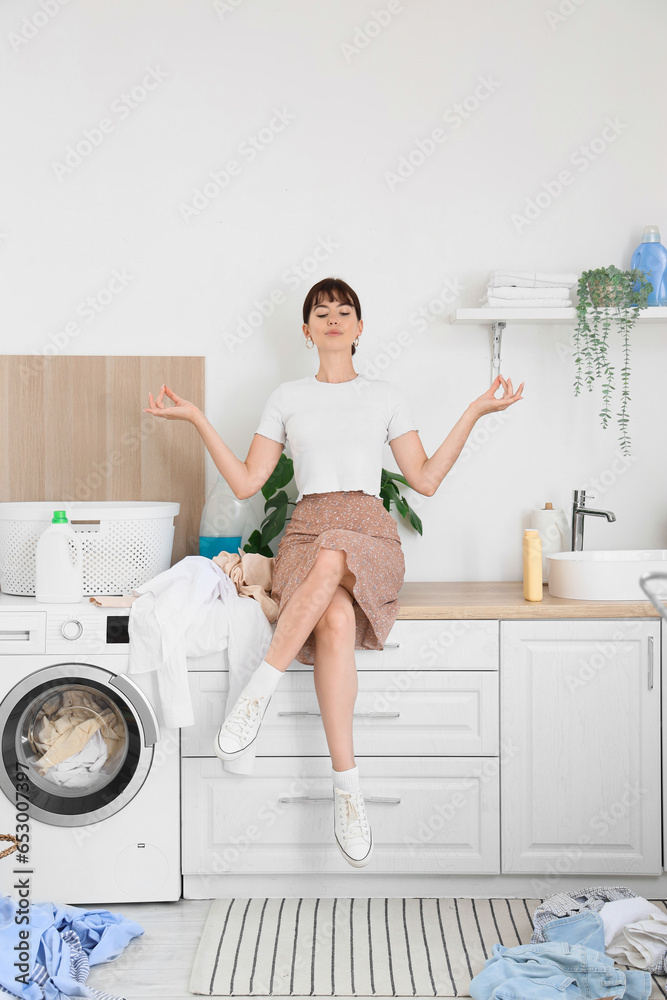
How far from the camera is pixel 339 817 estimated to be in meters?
1.87

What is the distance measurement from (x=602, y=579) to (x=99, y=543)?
1.41m

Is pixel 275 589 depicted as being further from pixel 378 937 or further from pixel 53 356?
pixel 53 356

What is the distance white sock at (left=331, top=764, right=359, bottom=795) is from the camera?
187 centimetres

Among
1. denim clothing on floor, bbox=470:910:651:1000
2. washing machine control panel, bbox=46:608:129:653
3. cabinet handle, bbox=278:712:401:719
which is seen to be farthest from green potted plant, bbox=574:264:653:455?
washing machine control panel, bbox=46:608:129:653

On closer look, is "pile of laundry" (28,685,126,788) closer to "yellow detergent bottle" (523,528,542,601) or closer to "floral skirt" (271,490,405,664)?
"floral skirt" (271,490,405,664)

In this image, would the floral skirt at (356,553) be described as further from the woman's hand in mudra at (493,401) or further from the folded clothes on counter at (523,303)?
the folded clothes on counter at (523,303)

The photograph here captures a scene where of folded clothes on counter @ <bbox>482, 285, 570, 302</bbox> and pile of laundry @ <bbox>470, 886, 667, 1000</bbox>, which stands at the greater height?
folded clothes on counter @ <bbox>482, 285, 570, 302</bbox>

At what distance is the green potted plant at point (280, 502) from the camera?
8.04ft

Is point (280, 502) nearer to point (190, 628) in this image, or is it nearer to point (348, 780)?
point (190, 628)

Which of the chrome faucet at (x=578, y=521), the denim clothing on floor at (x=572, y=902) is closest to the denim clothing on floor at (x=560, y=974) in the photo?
the denim clothing on floor at (x=572, y=902)

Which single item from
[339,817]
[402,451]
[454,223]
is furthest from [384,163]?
[339,817]

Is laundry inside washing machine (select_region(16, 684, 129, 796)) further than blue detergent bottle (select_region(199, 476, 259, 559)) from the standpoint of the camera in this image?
No

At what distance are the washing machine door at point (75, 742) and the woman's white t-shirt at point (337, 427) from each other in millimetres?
782

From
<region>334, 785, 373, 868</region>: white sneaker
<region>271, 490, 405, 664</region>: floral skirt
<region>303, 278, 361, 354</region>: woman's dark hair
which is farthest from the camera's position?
<region>303, 278, 361, 354</region>: woman's dark hair
